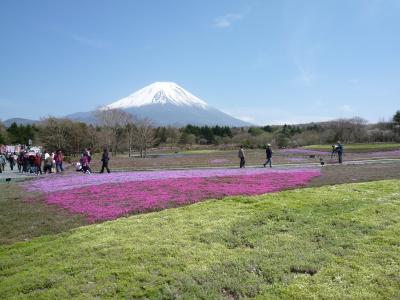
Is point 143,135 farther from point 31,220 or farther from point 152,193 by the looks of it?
point 31,220

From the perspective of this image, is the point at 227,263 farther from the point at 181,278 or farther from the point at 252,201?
the point at 252,201

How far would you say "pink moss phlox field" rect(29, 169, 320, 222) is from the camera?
16.8 metres

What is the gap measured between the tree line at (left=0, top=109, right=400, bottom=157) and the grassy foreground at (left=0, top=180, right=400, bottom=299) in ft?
227

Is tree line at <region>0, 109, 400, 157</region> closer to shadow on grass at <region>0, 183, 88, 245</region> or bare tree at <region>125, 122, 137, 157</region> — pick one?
bare tree at <region>125, 122, 137, 157</region>

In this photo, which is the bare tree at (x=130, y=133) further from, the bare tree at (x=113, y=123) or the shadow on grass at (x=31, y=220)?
the shadow on grass at (x=31, y=220)

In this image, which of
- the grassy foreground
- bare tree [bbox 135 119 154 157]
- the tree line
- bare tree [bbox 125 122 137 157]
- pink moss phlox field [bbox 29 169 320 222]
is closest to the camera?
the grassy foreground

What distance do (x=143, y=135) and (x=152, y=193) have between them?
7283cm

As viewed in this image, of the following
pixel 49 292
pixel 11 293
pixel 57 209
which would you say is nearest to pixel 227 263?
pixel 49 292

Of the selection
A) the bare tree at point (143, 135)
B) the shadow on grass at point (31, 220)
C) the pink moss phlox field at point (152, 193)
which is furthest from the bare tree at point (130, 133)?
the shadow on grass at point (31, 220)

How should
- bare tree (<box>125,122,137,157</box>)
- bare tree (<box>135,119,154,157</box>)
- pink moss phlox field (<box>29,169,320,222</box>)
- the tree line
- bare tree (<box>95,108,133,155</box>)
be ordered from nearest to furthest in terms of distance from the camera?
pink moss phlox field (<box>29,169,320,222</box>), the tree line, bare tree (<box>135,119,154,157</box>), bare tree (<box>95,108,133,155</box>), bare tree (<box>125,122,137,157</box>)

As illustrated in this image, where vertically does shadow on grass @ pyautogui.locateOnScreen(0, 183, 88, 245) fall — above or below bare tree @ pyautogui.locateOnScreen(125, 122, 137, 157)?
below

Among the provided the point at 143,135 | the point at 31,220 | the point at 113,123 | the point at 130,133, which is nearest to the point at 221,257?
the point at 31,220

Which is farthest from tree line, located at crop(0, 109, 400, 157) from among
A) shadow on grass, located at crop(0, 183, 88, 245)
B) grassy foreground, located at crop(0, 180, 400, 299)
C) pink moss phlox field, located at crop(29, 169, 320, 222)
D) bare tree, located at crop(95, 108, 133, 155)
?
grassy foreground, located at crop(0, 180, 400, 299)

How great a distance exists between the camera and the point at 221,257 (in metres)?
10.0
